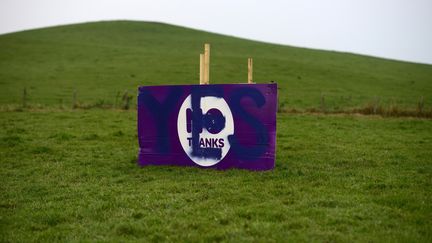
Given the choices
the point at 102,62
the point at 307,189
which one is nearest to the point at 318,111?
the point at 307,189

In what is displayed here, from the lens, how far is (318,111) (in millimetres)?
27078

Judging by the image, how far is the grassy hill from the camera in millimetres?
Result: 37375

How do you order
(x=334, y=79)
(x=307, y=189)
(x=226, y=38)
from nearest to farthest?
(x=307, y=189)
(x=334, y=79)
(x=226, y=38)

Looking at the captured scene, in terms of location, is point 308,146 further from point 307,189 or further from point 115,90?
point 115,90

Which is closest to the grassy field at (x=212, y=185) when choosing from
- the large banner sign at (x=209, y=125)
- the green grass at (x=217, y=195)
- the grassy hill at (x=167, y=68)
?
the green grass at (x=217, y=195)

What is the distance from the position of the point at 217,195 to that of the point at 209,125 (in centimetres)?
297

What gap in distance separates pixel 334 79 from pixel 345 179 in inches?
1560

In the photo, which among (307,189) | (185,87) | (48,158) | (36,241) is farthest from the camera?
(48,158)

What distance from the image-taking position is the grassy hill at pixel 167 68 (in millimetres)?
37375

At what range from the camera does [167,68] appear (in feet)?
150

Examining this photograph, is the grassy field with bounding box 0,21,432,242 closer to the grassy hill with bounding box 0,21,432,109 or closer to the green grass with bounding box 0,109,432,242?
the green grass with bounding box 0,109,432,242

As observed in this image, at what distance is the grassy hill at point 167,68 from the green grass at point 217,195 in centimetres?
1761

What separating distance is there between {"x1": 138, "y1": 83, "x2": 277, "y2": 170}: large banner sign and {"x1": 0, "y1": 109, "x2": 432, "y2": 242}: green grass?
1.49 ft

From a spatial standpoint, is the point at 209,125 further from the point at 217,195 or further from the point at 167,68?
the point at 167,68
